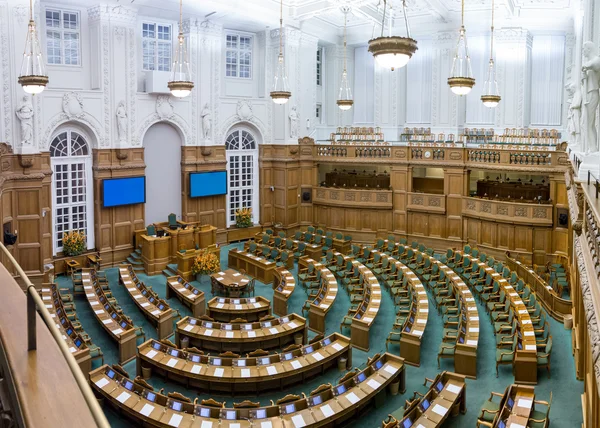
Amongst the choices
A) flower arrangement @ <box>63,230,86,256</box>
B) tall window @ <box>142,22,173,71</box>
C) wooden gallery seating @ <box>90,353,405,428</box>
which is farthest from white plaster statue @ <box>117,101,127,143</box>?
wooden gallery seating @ <box>90,353,405,428</box>

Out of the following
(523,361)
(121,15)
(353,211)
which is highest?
(121,15)

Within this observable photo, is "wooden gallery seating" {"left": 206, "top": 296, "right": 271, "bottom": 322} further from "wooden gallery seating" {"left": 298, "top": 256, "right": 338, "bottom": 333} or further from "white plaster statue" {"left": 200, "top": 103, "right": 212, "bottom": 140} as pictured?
"white plaster statue" {"left": 200, "top": 103, "right": 212, "bottom": 140}

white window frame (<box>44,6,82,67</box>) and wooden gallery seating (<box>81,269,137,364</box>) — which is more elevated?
white window frame (<box>44,6,82,67</box>)

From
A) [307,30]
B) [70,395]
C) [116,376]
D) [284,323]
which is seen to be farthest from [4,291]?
[307,30]

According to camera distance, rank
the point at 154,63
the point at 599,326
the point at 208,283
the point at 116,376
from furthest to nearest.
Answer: the point at 154,63
the point at 208,283
the point at 116,376
the point at 599,326

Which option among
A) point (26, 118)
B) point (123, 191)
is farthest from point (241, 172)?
point (26, 118)

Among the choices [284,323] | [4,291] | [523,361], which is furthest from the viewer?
[284,323]

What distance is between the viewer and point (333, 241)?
2105cm

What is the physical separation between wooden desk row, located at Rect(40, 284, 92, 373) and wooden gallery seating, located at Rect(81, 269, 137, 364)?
0.79 metres

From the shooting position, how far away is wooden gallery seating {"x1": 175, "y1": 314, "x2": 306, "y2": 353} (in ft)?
Result: 39.8

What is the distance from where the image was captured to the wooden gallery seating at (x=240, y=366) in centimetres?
1036

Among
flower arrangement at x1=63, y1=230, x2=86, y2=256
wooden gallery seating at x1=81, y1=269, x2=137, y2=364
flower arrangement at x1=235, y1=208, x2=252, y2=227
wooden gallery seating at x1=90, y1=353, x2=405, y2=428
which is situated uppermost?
flower arrangement at x1=235, y1=208, x2=252, y2=227

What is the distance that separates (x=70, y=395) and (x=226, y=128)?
2120cm

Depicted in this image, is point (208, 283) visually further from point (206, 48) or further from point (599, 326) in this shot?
point (599, 326)
